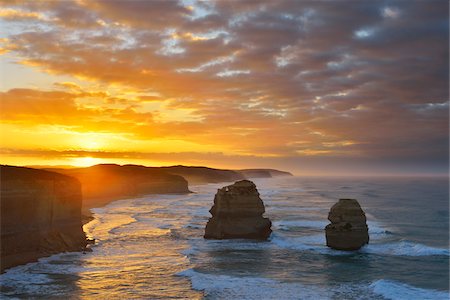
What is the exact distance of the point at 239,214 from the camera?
130 ft

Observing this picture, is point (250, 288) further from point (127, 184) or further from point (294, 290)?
point (127, 184)

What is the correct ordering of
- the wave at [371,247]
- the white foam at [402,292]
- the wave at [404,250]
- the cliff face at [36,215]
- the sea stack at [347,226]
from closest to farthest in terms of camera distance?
the white foam at [402,292]
the cliff face at [36,215]
the sea stack at [347,226]
the wave at [371,247]
the wave at [404,250]

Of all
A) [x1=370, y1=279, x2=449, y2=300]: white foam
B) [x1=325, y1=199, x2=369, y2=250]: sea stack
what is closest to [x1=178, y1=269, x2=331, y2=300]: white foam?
[x1=370, y1=279, x2=449, y2=300]: white foam

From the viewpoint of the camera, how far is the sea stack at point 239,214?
39219 mm

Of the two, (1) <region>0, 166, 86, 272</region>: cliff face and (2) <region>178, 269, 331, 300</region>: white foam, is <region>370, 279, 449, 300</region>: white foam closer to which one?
(2) <region>178, 269, 331, 300</region>: white foam

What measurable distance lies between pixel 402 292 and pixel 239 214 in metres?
17.2

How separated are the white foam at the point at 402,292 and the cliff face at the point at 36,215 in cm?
2242

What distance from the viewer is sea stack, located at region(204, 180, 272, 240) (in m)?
39.2

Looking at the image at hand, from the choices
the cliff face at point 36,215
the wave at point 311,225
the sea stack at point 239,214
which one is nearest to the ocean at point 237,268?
the wave at point 311,225

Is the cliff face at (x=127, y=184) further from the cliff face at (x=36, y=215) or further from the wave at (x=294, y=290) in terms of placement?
the wave at (x=294, y=290)

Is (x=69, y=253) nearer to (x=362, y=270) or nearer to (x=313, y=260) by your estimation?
(x=313, y=260)

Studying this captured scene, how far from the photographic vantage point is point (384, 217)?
2378 inches

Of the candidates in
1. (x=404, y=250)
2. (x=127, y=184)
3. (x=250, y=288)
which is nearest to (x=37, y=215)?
(x=250, y=288)

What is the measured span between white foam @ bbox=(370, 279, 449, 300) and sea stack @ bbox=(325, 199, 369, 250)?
8.29 meters
